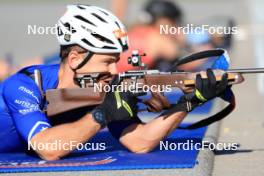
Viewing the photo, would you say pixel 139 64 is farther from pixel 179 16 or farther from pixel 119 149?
pixel 179 16

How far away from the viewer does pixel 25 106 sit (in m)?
7.29

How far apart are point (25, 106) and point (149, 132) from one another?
0.99 m

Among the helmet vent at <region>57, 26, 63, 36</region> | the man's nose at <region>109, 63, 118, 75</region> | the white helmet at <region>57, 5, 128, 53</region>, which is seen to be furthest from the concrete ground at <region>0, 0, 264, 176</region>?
the helmet vent at <region>57, 26, 63, 36</region>

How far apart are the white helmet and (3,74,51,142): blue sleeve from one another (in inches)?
18.5

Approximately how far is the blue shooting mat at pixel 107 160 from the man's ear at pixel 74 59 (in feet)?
2.45

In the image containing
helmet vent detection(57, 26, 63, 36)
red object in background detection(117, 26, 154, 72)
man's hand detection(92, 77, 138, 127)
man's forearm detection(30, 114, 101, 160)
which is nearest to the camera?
man's hand detection(92, 77, 138, 127)

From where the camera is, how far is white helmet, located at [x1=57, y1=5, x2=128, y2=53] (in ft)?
24.1

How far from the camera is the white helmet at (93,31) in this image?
7340 millimetres

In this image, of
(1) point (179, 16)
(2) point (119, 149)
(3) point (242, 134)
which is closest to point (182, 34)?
(1) point (179, 16)

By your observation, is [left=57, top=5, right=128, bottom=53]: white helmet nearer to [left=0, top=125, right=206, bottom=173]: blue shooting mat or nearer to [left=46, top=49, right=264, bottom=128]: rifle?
[left=46, top=49, right=264, bottom=128]: rifle

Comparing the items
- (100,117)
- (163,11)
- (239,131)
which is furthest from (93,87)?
(163,11)

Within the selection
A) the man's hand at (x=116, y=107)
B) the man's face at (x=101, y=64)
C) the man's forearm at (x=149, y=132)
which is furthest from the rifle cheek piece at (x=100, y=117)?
the man's forearm at (x=149, y=132)

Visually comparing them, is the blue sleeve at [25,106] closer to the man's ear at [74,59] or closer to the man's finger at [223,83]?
the man's ear at [74,59]

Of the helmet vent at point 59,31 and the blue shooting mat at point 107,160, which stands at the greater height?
the helmet vent at point 59,31
